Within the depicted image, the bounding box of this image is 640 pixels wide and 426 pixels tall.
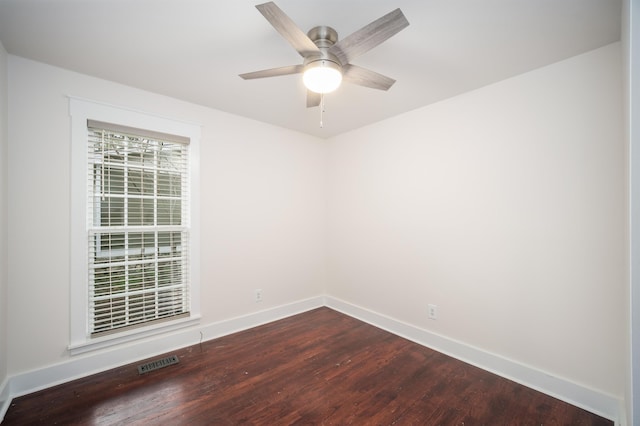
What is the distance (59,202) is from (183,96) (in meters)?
1.36

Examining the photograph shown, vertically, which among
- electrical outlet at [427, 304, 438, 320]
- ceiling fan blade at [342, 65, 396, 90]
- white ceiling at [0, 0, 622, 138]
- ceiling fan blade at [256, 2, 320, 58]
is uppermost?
white ceiling at [0, 0, 622, 138]

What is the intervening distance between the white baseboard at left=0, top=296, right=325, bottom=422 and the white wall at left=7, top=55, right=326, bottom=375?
2.7 inches

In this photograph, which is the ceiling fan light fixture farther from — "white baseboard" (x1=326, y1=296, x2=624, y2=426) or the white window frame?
"white baseboard" (x1=326, y1=296, x2=624, y2=426)

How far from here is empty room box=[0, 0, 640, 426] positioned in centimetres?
170

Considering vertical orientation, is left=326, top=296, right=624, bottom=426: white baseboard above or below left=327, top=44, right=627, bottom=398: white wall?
below

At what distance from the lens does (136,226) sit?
101 inches

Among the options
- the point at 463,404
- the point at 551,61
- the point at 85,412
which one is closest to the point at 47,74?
the point at 85,412

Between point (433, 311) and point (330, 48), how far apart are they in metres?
2.51

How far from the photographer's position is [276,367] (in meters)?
2.44

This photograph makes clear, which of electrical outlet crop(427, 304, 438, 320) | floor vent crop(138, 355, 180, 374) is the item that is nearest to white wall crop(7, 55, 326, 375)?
floor vent crop(138, 355, 180, 374)

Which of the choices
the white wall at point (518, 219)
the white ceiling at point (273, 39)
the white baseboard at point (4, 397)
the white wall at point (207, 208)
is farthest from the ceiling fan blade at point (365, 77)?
the white baseboard at point (4, 397)

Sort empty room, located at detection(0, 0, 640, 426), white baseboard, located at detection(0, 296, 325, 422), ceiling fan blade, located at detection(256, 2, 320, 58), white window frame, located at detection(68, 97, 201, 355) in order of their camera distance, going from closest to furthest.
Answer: ceiling fan blade, located at detection(256, 2, 320, 58) → empty room, located at detection(0, 0, 640, 426) → white baseboard, located at detection(0, 296, 325, 422) → white window frame, located at detection(68, 97, 201, 355)

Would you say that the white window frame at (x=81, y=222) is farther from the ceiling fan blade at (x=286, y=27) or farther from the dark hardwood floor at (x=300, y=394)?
the ceiling fan blade at (x=286, y=27)

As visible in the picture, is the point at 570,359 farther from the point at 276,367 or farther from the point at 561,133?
the point at 276,367
